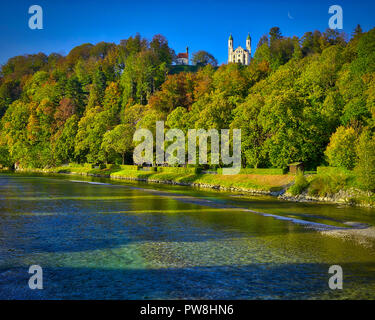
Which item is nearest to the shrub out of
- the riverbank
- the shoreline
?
the riverbank

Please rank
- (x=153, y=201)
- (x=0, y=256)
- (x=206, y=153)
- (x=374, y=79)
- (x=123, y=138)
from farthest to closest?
(x=123, y=138) < (x=206, y=153) < (x=374, y=79) < (x=153, y=201) < (x=0, y=256)

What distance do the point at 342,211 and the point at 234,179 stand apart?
25066 mm

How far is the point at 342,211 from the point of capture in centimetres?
3247

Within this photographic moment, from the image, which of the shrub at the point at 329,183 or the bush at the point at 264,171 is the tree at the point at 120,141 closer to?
the bush at the point at 264,171

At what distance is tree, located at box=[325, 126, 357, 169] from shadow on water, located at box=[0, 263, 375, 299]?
31448mm

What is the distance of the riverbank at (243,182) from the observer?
38250 millimetres

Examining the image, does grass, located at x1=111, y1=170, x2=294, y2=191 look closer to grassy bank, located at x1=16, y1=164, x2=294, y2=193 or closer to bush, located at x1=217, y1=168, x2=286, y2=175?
grassy bank, located at x1=16, y1=164, x2=294, y2=193

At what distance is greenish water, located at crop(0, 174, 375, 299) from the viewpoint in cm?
1357

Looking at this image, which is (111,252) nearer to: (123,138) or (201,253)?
(201,253)

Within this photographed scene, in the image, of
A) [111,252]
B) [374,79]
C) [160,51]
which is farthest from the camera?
[160,51]

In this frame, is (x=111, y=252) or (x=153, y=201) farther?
(x=153, y=201)

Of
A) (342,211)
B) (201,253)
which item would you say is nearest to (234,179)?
(342,211)

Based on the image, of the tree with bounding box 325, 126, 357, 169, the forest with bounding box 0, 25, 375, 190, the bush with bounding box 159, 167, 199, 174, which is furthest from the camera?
the bush with bounding box 159, 167, 199, 174

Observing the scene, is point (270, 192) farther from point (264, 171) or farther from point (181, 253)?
point (181, 253)
